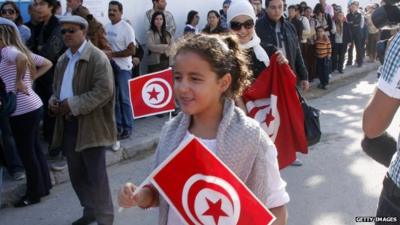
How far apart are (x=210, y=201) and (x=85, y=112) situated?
228 centimetres

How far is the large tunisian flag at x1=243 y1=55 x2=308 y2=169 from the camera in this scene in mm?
4082

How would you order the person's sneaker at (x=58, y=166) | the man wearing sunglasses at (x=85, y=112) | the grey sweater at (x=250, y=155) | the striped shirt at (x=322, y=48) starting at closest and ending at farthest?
1. the grey sweater at (x=250, y=155)
2. the man wearing sunglasses at (x=85, y=112)
3. the person's sneaker at (x=58, y=166)
4. the striped shirt at (x=322, y=48)

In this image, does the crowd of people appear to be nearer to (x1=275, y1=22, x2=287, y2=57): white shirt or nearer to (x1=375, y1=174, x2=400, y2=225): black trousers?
(x1=275, y1=22, x2=287, y2=57): white shirt

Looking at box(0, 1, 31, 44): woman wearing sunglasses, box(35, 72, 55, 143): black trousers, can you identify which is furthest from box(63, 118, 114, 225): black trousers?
box(0, 1, 31, 44): woman wearing sunglasses

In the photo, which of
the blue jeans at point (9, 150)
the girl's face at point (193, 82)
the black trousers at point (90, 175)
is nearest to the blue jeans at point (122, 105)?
the blue jeans at point (9, 150)

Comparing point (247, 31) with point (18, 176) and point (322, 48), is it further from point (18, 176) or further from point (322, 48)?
point (322, 48)

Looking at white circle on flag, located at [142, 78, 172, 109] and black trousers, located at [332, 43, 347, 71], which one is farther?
black trousers, located at [332, 43, 347, 71]

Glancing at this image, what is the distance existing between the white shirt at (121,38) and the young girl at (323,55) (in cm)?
533

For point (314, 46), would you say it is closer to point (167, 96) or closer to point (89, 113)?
point (167, 96)

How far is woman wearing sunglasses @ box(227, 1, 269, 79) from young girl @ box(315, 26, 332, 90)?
7066 millimetres

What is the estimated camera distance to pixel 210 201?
1694mm

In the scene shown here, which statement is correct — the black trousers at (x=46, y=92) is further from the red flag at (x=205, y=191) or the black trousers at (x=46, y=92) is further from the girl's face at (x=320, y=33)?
the girl's face at (x=320, y=33)

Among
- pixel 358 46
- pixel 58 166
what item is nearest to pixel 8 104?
pixel 58 166

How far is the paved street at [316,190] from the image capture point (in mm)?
4363
